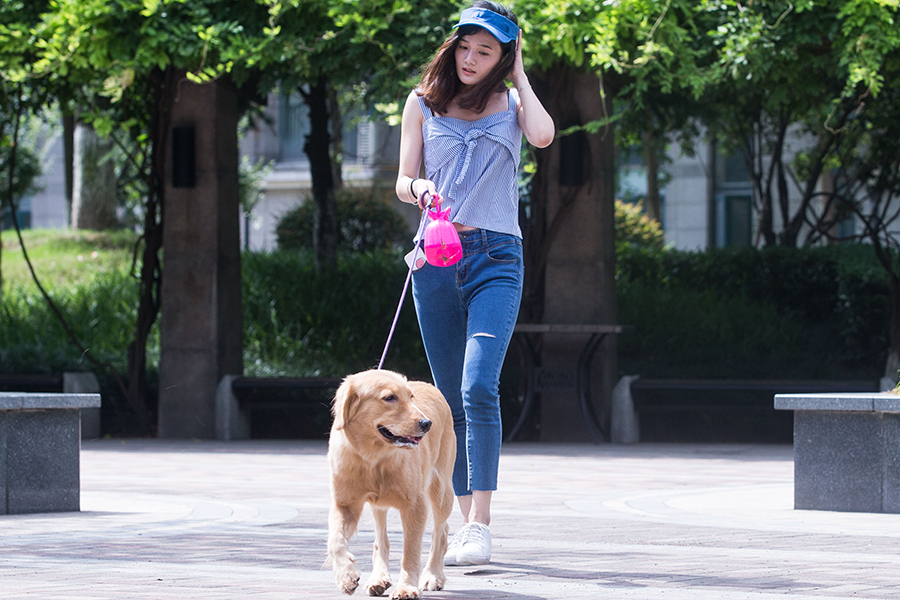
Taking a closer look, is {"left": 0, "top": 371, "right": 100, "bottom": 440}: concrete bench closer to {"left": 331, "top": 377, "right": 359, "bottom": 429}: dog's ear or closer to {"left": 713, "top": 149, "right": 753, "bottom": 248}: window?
{"left": 331, "top": 377, "right": 359, "bottom": 429}: dog's ear

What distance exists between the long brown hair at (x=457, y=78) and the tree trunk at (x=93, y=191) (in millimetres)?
21597

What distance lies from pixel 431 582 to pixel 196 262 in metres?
8.49

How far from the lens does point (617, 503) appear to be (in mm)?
6961

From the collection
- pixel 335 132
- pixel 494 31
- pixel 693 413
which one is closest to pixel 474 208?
pixel 494 31

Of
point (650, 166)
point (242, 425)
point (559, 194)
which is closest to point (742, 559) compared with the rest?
point (559, 194)

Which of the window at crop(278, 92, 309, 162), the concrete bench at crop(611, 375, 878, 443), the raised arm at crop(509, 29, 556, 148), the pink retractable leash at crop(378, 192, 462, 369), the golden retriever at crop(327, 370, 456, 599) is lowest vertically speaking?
the concrete bench at crop(611, 375, 878, 443)

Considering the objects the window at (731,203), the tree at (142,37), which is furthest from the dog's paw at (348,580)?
the window at (731,203)

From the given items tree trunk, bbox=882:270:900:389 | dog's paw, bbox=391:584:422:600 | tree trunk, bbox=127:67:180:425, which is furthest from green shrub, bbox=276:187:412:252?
dog's paw, bbox=391:584:422:600

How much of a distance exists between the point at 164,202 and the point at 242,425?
2.35m

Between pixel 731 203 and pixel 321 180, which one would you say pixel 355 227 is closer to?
pixel 321 180

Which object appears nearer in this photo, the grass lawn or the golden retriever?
the golden retriever

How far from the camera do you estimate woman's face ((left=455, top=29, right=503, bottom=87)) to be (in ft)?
16.0

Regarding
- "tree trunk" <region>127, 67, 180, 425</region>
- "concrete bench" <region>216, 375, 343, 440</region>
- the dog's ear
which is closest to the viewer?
the dog's ear

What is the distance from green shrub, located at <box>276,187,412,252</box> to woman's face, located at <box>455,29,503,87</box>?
1412cm
